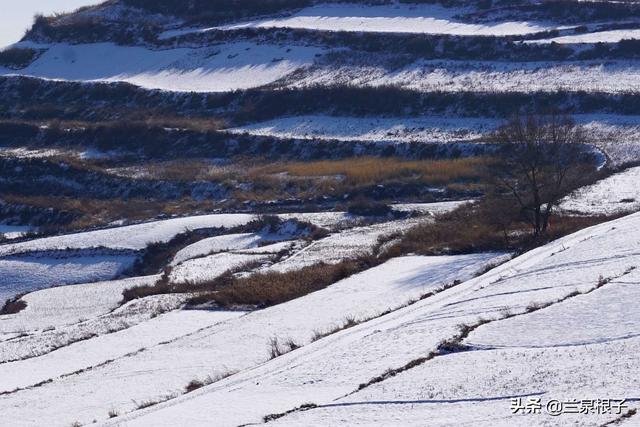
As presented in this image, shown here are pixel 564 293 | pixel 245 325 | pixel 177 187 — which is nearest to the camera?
pixel 564 293

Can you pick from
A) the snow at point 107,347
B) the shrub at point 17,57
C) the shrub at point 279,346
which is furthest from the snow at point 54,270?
the shrub at point 17,57

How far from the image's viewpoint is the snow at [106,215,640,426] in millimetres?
14055

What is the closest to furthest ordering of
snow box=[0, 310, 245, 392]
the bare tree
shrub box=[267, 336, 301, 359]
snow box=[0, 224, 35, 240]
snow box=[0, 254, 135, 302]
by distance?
1. shrub box=[267, 336, 301, 359]
2. snow box=[0, 310, 245, 392]
3. the bare tree
4. snow box=[0, 254, 135, 302]
5. snow box=[0, 224, 35, 240]

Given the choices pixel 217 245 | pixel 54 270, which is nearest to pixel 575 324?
pixel 217 245

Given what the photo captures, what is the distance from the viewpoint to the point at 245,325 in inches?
1005

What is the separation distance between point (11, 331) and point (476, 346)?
17411mm

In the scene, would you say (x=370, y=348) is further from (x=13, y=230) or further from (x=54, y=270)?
(x=13, y=230)

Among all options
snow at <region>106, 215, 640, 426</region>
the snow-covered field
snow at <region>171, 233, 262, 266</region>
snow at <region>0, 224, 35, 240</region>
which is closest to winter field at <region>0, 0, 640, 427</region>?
snow at <region>106, 215, 640, 426</region>

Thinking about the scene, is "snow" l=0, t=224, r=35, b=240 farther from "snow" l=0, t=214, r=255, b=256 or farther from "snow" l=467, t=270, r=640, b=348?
"snow" l=467, t=270, r=640, b=348

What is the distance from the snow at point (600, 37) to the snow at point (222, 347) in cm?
4060

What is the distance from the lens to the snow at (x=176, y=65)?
7356 cm

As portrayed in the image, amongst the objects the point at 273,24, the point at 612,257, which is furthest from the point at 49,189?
the point at 612,257

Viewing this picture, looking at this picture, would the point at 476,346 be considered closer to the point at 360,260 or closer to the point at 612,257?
the point at 612,257

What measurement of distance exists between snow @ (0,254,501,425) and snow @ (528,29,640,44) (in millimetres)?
40596
